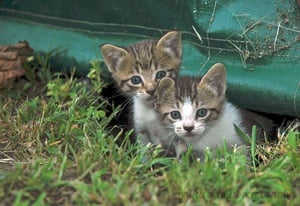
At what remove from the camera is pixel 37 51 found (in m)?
7.58

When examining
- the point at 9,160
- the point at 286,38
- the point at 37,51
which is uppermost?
the point at 286,38

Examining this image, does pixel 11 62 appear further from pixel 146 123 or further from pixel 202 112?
pixel 202 112

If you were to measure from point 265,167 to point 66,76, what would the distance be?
3054 millimetres

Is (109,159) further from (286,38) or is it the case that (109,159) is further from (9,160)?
(286,38)

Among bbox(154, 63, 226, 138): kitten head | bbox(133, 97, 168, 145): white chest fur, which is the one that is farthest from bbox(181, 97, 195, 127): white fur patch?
bbox(133, 97, 168, 145): white chest fur

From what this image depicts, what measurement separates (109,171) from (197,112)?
1258 millimetres

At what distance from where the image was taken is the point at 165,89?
5734 millimetres

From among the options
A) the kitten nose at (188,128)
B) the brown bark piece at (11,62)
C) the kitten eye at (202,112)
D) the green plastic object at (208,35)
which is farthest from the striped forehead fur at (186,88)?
the brown bark piece at (11,62)

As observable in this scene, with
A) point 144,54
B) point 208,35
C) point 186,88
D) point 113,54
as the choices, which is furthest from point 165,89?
point 208,35

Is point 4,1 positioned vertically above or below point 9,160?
above

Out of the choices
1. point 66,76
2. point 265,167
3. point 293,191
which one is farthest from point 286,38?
point 66,76

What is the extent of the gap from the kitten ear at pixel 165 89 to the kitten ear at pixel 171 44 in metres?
0.52

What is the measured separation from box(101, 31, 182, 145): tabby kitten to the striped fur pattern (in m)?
0.28

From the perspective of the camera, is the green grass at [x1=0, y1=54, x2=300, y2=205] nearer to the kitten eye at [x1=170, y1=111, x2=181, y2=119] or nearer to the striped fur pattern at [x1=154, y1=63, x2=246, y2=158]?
the striped fur pattern at [x1=154, y1=63, x2=246, y2=158]
